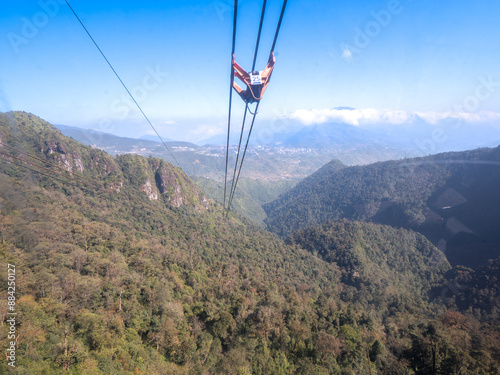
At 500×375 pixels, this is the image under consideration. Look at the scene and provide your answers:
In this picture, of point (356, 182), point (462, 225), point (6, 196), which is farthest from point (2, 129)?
point (356, 182)

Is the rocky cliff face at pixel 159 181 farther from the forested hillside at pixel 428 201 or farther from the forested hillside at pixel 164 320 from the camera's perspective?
the forested hillside at pixel 428 201

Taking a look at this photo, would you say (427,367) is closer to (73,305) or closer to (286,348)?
(286,348)

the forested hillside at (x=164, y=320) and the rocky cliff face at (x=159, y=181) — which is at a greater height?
the rocky cliff face at (x=159, y=181)

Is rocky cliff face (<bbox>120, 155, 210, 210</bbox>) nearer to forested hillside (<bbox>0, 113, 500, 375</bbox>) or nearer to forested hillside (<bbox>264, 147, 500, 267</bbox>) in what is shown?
forested hillside (<bbox>0, 113, 500, 375</bbox>)

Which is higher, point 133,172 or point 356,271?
point 133,172

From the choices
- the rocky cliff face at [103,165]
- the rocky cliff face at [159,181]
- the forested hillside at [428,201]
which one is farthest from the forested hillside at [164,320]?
the forested hillside at [428,201]

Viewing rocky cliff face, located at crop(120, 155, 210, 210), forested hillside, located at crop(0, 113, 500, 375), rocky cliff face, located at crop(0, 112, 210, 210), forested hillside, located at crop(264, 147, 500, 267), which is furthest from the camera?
rocky cliff face, located at crop(120, 155, 210, 210)

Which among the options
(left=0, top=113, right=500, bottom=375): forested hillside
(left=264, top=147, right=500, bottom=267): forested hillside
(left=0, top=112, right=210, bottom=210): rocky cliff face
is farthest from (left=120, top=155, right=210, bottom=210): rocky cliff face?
(left=264, top=147, right=500, bottom=267): forested hillside

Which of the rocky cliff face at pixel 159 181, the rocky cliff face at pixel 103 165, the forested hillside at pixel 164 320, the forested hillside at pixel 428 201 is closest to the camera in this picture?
the forested hillside at pixel 164 320
